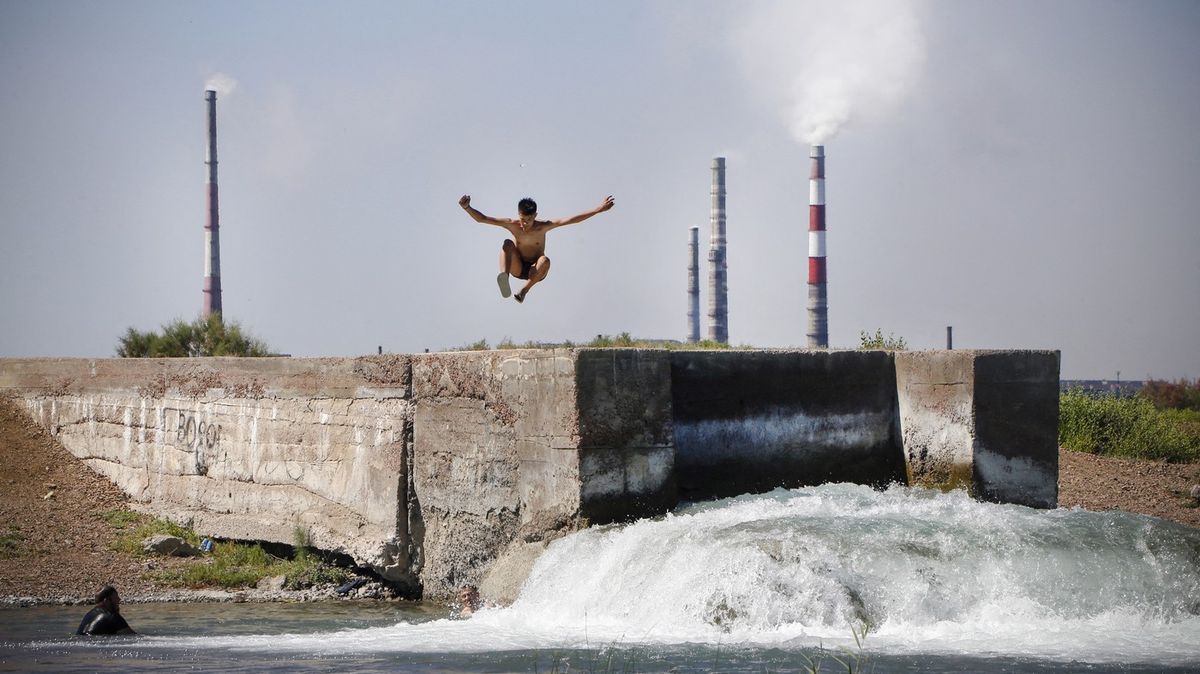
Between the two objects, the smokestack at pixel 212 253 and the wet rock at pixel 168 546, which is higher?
the smokestack at pixel 212 253

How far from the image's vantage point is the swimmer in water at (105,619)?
966 centimetres

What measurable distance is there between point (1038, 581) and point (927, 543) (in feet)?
2.41

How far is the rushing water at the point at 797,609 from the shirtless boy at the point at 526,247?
3.01 meters

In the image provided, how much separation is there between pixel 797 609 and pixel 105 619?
481 cm

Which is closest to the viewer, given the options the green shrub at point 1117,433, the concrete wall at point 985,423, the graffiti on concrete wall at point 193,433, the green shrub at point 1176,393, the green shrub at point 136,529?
the concrete wall at point 985,423

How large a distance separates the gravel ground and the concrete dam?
1.05 meters

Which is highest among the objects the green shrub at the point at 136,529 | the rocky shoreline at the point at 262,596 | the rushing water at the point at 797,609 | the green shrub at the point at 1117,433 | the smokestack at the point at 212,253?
the smokestack at the point at 212,253

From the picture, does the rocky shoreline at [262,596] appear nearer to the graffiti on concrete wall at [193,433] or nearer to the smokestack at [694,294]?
the graffiti on concrete wall at [193,433]

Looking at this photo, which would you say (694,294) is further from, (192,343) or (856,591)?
(856,591)

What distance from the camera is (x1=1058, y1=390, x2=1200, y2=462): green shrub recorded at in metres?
17.5

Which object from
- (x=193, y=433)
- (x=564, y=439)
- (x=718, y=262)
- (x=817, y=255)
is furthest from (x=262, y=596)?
(x=718, y=262)

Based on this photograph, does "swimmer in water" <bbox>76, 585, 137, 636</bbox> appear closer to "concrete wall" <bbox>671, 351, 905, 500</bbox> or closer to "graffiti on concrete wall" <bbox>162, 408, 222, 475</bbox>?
"graffiti on concrete wall" <bbox>162, 408, 222, 475</bbox>

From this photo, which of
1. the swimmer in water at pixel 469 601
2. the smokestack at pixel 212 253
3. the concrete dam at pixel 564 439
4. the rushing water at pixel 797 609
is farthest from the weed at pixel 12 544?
the smokestack at pixel 212 253

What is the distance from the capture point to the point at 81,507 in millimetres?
14461
